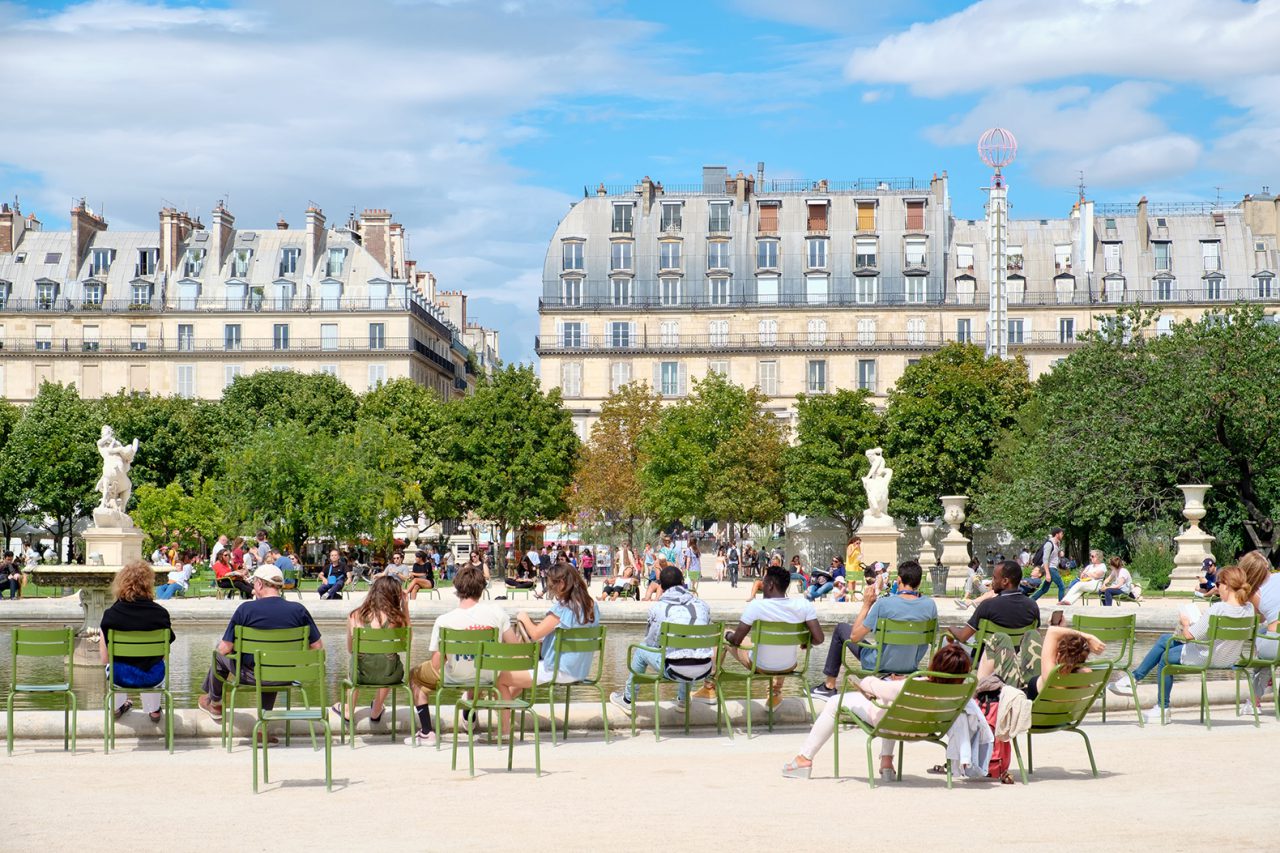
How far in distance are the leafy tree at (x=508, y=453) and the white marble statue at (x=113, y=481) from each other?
26.6m

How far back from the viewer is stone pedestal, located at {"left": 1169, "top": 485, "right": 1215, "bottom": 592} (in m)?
31.3

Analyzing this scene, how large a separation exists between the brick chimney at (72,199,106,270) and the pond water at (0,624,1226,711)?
2227 inches

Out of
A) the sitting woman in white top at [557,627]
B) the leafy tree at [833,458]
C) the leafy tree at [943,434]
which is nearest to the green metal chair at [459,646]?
the sitting woman in white top at [557,627]

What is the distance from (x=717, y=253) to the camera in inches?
2977

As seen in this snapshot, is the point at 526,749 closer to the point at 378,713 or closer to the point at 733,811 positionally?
the point at 378,713

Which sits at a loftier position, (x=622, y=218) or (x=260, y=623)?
(x=622, y=218)

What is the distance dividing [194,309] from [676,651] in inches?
2626

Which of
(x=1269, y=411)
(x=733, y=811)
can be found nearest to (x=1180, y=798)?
(x=733, y=811)

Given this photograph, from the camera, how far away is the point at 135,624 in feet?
36.2

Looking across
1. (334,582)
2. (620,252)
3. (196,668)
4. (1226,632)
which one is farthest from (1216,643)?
(620,252)

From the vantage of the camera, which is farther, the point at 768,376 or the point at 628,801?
the point at 768,376

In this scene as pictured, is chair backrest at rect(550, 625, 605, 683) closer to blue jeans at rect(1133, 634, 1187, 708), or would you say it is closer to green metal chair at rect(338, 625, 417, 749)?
green metal chair at rect(338, 625, 417, 749)

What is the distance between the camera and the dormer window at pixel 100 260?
3007 inches

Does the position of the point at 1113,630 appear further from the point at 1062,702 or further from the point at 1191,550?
the point at 1191,550
